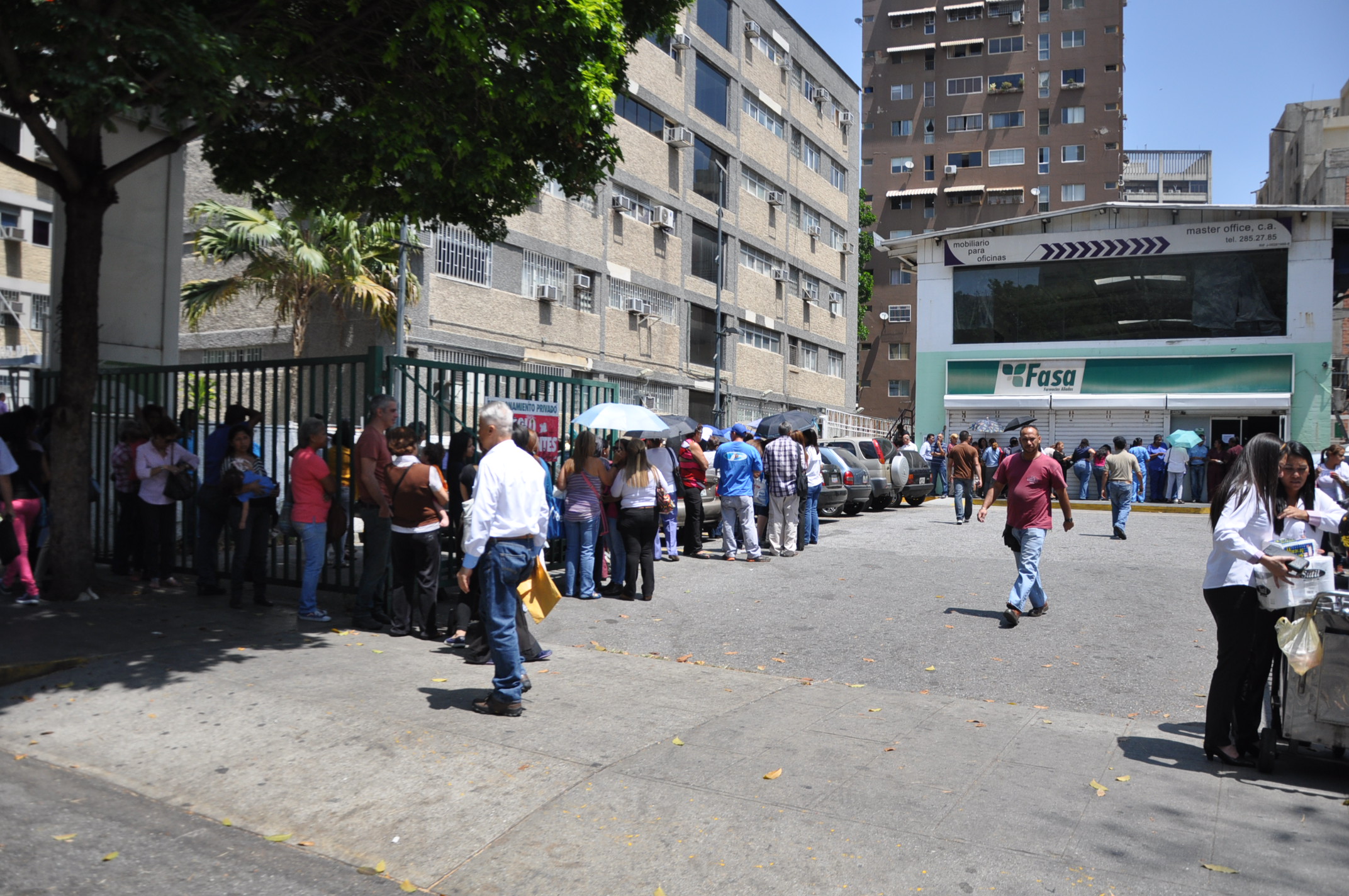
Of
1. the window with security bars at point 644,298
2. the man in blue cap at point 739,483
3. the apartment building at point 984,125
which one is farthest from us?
the apartment building at point 984,125

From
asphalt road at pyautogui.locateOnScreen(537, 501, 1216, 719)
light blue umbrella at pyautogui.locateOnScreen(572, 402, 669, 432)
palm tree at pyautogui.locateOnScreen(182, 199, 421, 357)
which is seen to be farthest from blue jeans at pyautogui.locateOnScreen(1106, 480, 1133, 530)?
palm tree at pyautogui.locateOnScreen(182, 199, 421, 357)

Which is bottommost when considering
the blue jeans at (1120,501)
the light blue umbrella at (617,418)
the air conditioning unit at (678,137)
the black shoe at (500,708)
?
the black shoe at (500,708)

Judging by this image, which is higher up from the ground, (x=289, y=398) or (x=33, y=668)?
(x=289, y=398)

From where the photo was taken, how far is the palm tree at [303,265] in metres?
22.4

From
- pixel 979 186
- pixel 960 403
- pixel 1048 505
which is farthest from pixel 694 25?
pixel 979 186

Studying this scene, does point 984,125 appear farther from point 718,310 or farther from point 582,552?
point 582,552

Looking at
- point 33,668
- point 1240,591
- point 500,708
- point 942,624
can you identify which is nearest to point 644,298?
point 942,624

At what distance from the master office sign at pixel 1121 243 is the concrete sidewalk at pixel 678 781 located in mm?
28859

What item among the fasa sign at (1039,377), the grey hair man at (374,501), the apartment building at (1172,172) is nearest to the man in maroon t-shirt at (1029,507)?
the grey hair man at (374,501)

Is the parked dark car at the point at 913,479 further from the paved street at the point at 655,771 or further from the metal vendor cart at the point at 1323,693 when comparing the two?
the metal vendor cart at the point at 1323,693

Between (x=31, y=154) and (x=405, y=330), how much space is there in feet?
25.5

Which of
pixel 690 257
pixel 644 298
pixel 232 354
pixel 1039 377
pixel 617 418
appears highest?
pixel 690 257

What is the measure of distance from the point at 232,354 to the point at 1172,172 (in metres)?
→ 71.8

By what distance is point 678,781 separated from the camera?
518cm
